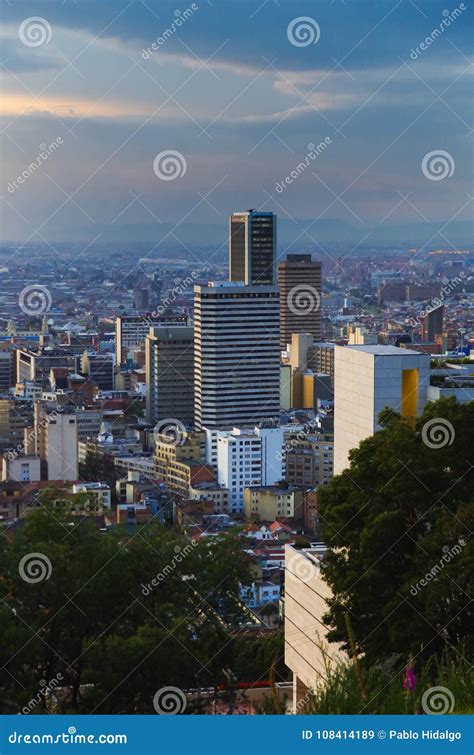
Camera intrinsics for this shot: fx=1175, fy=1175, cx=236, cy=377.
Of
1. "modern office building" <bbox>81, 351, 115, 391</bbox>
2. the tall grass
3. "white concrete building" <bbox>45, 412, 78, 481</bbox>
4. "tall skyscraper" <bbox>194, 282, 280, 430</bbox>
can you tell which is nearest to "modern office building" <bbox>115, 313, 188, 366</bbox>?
"modern office building" <bbox>81, 351, 115, 391</bbox>

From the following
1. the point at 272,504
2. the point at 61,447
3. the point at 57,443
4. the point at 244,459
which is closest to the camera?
the point at 272,504

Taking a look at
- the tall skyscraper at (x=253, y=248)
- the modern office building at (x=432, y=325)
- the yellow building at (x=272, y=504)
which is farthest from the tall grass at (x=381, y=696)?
the tall skyscraper at (x=253, y=248)

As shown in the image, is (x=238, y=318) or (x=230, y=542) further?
(x=238, y=318)

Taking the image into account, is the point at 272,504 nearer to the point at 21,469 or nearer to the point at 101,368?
the point at 21,469

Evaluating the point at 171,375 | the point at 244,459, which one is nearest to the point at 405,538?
the point at 244,459
